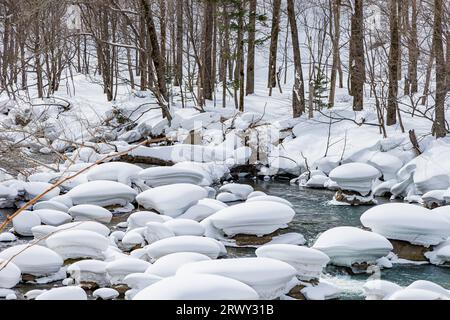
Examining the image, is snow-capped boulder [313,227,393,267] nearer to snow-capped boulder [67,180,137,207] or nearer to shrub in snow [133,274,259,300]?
shrub in snow [133,274,259,300]

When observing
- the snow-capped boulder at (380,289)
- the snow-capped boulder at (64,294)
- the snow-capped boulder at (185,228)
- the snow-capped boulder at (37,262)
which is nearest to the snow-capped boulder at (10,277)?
the snow-capped boulder at (37,262)

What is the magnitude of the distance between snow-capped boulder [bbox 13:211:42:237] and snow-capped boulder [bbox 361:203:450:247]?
4465 mm

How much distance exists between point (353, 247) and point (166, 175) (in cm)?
467

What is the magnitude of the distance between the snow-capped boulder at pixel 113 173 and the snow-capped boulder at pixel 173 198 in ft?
6.00

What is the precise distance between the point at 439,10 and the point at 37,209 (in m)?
8.32

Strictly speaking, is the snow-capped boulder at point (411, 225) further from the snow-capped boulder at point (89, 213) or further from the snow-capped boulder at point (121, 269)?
the snow-capped boulder at point (89, 213)

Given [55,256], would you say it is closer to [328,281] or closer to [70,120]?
[328,281]

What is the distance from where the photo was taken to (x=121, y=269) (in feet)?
18.8

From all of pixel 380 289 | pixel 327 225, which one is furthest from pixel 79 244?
pixel 327 225

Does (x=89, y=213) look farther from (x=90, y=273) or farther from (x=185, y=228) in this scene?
(x=90, y=273)

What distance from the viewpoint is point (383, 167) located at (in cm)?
1146

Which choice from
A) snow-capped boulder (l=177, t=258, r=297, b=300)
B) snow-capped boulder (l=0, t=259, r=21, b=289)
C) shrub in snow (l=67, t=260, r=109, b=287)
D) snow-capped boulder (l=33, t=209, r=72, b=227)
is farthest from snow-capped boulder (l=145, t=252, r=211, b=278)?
snow-capped boulder (l=33, t=209, r=72, b=227)

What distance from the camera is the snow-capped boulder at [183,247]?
245 inches
